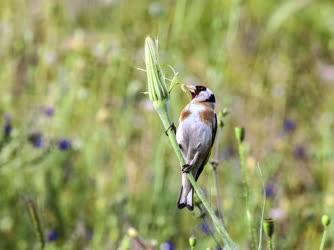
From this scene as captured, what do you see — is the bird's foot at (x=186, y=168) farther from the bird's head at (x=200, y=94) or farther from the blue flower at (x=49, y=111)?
the blue flower at (x=49, y=111)

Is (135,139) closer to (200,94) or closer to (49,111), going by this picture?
(49,111)

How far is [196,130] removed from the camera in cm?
79

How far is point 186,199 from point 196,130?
74mm

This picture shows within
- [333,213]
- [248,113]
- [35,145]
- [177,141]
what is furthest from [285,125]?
[177,141]

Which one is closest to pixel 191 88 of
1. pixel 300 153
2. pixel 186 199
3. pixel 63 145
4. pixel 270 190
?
pixel 186 199

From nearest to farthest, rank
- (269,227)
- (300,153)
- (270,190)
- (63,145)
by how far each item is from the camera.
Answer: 1. (269,227)
2. (63,145)
3. (270,190)
4. (300,153)

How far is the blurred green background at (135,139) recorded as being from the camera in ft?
7.50

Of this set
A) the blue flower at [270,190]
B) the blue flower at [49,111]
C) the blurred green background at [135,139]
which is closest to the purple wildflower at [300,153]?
the blurred green background at [135,139]

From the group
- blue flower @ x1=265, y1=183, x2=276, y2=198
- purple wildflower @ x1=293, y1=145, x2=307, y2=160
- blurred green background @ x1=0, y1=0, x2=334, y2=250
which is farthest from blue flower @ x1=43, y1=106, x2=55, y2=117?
purple wildflower @ x1=293, y1=145, x2=307, y2=160

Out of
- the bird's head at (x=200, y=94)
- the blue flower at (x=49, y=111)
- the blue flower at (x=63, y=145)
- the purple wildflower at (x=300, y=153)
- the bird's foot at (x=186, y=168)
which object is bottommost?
the purple wildflower at (x=300, y=153)

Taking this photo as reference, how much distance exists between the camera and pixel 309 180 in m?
3.04

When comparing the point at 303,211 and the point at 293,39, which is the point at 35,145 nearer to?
the point at 303,211

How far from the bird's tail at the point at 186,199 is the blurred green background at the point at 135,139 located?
583 millimetres

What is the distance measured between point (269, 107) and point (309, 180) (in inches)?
25.6
